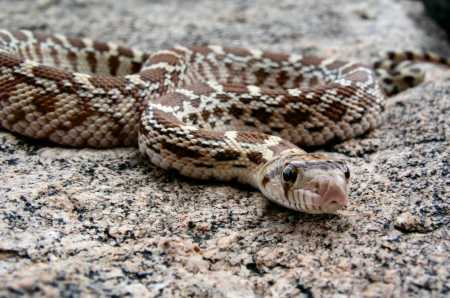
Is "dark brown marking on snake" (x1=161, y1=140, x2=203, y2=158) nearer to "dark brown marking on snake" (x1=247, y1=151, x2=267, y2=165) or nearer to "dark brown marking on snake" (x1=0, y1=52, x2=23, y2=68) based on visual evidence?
"dark brown marking on snake" (x1=247, y1=151, x2=267, y2=165)

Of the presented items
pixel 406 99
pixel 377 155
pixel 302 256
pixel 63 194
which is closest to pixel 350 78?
pixel 406 99

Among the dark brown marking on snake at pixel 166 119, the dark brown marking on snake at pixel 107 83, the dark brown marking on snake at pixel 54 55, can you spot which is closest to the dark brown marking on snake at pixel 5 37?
the dark brown marking on snake at pixel 54 55

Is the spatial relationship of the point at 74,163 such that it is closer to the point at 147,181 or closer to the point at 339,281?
the point at 147,181

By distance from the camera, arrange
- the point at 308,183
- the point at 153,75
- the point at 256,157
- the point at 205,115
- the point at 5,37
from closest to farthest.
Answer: the point at 308,183, the point at 256,157, the point at 205,115, the point at 153,75, the point at 5,37

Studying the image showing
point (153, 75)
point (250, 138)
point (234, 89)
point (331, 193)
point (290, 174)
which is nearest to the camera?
point (331, 193)

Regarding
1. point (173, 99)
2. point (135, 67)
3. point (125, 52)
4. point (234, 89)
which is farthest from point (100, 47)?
point (234, 89)

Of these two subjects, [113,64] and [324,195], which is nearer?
[324,195]

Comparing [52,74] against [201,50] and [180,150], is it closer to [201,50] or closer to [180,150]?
[180,150]
